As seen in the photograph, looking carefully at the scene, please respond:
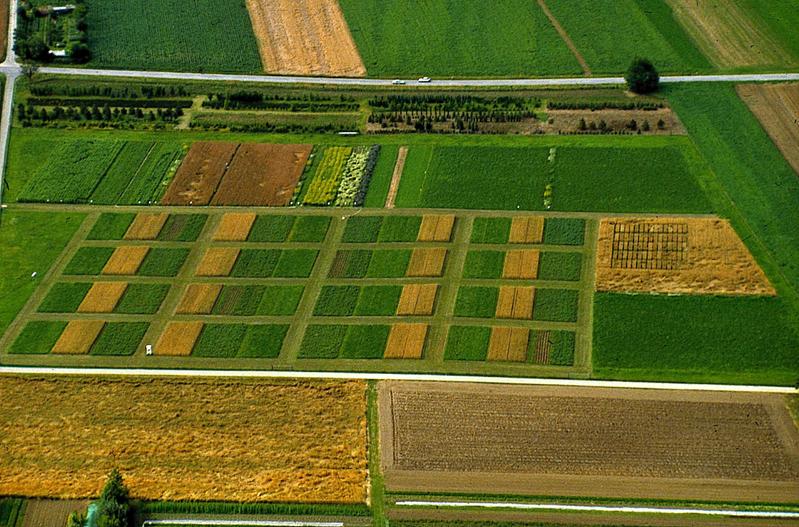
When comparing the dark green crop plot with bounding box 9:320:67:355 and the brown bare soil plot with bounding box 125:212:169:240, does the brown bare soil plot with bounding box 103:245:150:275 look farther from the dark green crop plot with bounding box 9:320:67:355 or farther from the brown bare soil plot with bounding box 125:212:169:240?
the dark green crop plot with bounding box 9:320:67:355

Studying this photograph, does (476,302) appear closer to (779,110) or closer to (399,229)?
(399,229)

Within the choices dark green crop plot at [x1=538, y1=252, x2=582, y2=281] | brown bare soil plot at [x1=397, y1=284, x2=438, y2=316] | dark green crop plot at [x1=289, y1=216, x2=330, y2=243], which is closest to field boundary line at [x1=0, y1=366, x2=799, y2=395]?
brown bare soil plot at [x1=397, y1=284, x2=438, y2=316]

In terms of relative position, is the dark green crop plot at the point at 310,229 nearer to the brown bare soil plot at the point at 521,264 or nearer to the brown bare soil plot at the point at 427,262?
the brown bare soil plot at the point at 427,262

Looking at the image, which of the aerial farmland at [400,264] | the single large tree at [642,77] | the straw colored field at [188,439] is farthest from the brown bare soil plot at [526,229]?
the single large tree at [642,77]

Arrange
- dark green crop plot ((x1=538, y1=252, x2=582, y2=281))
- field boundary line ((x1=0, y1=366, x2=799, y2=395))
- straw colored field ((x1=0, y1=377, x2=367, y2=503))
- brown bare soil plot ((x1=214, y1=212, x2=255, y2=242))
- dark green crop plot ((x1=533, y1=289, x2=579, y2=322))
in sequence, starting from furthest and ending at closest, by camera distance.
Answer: brown bare soil plot ((x1=214, y1=212, x2=255, y2=242))
dark green crop plot ((x1=538, y1=252, x2=582, y2=281))
dark green crop plot ((x1=533, y1=289, x2=579, y2=322))
field boundary line ((x1=0, y1=366, x2=799, y2=395))
straw colored field ((x1=0, y1=377, x2=367, y2=503))

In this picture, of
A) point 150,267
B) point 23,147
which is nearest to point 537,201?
point 150,267

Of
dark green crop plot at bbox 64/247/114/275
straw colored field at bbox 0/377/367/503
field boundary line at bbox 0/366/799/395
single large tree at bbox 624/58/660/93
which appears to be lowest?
straw colored field at bbox 0/377/367/503
